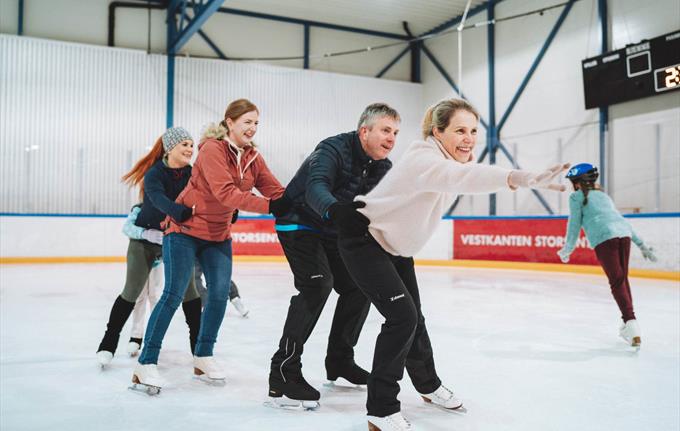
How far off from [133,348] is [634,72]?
9259 mm

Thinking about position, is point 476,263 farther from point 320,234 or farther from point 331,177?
point 331,177

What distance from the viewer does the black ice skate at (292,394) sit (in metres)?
2.30

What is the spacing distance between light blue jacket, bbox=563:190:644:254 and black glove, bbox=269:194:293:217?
2068mm

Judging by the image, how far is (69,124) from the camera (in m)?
12.5

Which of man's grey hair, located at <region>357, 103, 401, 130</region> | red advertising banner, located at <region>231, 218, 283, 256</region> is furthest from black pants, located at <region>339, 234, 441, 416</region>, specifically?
red advertising banner, located at <region>231, 218, 283, 256</region>

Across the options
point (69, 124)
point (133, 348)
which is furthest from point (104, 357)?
point (69, 124)

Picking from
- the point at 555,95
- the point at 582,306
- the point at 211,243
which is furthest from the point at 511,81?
the point at 211,243

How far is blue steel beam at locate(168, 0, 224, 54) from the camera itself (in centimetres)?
1044

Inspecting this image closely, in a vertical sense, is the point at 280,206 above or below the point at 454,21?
below

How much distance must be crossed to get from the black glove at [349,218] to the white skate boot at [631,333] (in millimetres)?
2258

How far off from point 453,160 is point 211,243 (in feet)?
4.11

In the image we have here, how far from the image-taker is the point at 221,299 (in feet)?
8.60

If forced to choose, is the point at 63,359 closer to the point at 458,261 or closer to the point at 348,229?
the point at 348,229

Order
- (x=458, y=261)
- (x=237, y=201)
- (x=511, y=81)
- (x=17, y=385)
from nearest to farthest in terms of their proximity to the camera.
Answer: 1. (x=237, y=201)
2. (x=17, y=385)
3. (x=458, y=261)
4. (x=511, y=81)
